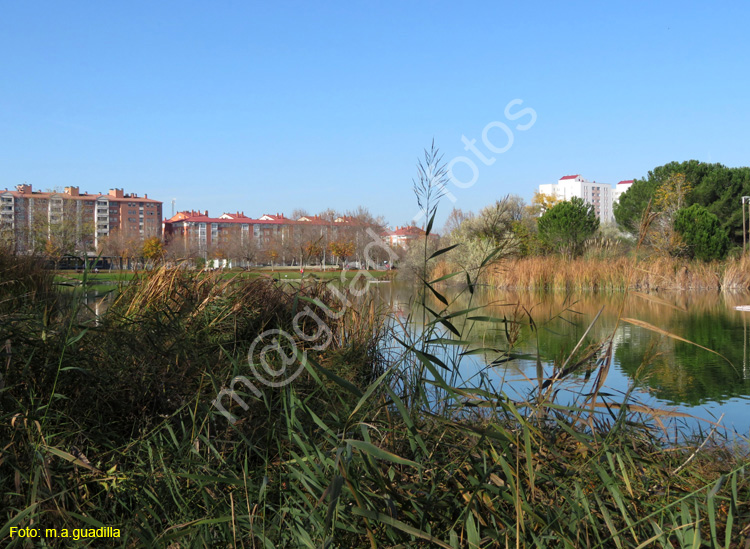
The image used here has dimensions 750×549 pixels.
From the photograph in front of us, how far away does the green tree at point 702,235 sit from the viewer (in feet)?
64.4

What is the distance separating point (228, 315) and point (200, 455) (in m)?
1.84

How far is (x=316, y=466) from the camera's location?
1.43 metres

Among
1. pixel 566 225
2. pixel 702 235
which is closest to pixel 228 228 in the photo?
pixel 566 225

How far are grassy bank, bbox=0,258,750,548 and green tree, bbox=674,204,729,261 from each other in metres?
19.6

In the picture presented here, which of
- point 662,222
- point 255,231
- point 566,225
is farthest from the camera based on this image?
point 255,231

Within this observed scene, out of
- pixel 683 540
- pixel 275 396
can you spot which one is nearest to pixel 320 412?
pixel 275 396

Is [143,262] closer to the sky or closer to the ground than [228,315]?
closer to the sky

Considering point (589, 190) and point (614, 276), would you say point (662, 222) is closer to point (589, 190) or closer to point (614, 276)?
point (614, 276)

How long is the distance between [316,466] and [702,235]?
21598 millimetres

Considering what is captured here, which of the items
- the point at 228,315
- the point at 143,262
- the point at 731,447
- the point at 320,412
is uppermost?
the point at 143,262

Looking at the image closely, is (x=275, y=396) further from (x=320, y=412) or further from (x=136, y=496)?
(x=136, y=496)

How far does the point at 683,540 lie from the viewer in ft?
4.04

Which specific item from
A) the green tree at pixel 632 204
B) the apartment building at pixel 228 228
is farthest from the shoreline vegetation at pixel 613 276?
the apartment building at pixel 228 228

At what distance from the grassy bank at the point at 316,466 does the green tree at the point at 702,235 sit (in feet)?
64.3
